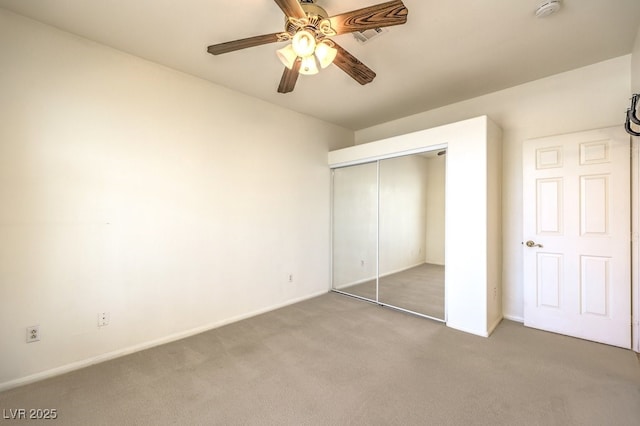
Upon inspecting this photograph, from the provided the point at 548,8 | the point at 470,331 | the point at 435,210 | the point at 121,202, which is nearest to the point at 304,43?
the point at 548,8

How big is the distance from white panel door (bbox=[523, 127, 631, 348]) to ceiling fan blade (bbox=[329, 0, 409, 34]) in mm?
2425

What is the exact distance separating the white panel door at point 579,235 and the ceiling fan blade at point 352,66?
7.12 ft

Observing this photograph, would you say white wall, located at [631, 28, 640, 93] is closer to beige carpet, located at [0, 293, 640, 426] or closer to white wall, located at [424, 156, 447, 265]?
white wall, located at [424, 156, 447, 265]

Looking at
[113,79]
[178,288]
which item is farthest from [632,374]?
[113,79]

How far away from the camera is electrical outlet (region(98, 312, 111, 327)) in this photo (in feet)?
7.59

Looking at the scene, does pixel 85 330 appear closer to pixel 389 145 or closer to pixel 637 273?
pixel 389 145

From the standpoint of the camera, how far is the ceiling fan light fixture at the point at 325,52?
166 cm

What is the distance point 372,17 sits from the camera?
1.45 meters

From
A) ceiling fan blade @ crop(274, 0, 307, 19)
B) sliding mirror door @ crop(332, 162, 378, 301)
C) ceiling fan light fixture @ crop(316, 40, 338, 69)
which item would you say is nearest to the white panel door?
sliding mirror door @ crop(332, 162, 378, 301)

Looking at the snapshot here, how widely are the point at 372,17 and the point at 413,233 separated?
2638mm

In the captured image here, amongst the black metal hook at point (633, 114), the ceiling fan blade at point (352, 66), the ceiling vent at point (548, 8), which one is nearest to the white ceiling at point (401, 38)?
the ceiling vent at point (548, 8)

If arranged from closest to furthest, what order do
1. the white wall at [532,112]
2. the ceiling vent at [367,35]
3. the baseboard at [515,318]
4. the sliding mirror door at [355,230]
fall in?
the ceiling vent at [367,35], the white wall at [532,112], the baseboard at [515,318], the sliding mirror door at [355,230]

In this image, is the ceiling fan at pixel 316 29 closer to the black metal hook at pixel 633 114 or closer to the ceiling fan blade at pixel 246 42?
the ceiling fan blade at pixel 246 42

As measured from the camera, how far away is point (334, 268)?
14.2ft
